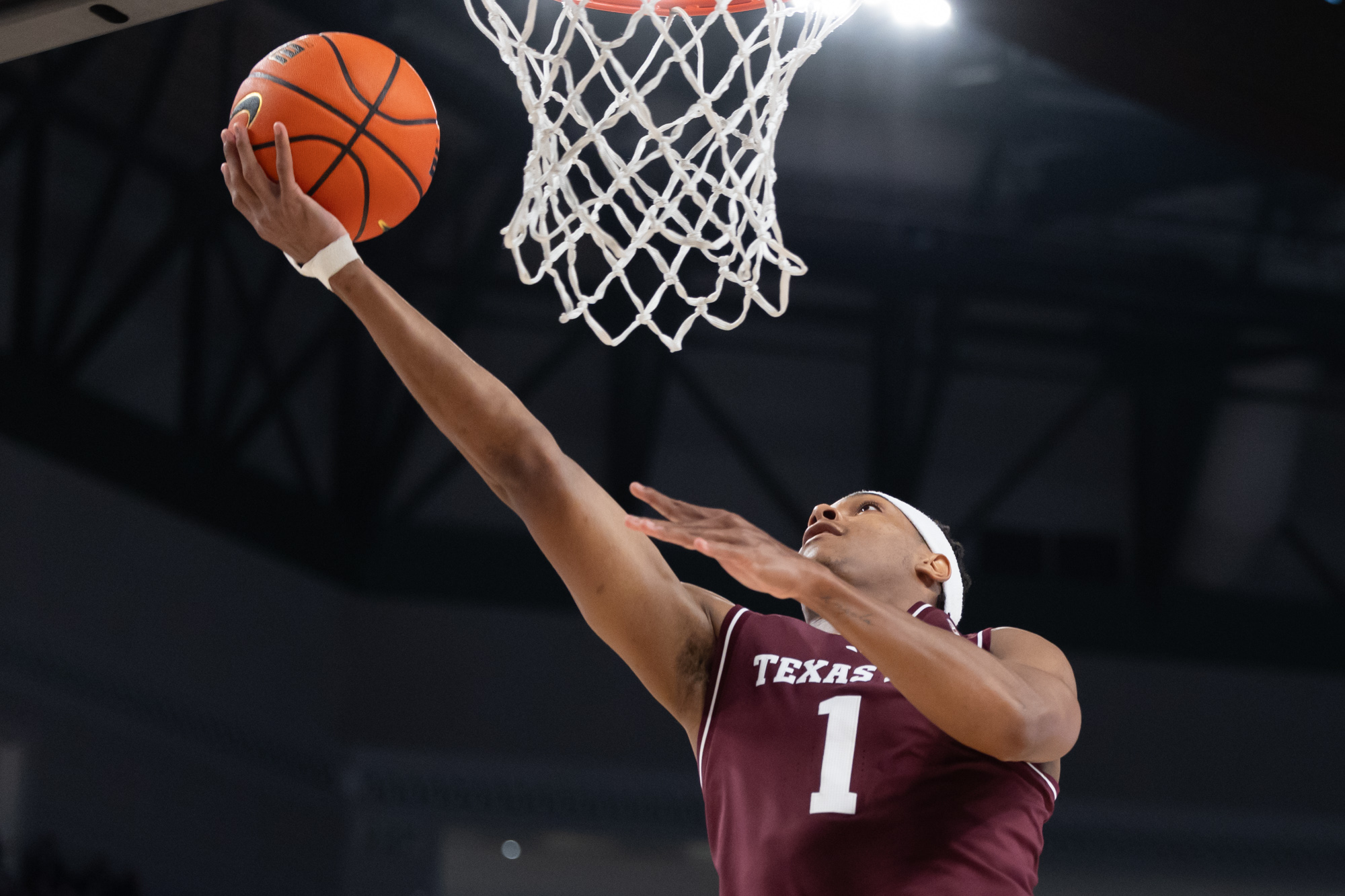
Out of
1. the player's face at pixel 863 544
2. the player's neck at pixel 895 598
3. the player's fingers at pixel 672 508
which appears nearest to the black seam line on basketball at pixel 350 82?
the player's fingers at pixel 672 508

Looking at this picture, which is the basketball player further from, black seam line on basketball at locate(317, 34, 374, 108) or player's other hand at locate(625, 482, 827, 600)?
black seam line on basketball at locate(317, 34, 374, 108)

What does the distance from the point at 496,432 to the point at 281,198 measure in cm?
47

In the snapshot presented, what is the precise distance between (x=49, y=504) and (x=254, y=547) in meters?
1.21

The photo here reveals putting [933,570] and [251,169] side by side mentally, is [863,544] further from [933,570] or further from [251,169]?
[251,169]

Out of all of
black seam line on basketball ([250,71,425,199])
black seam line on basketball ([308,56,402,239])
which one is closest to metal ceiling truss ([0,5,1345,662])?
black seam line on basketball ([308,56,402,239])

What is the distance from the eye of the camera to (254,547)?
7.47m

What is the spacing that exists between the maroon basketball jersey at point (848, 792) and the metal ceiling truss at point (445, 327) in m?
5.13

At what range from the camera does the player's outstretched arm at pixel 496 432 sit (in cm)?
195

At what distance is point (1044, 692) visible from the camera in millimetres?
1833

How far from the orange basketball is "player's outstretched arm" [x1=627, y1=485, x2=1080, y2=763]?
0.75 metres

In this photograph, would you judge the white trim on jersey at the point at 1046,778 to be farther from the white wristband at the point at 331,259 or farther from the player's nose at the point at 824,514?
the white wristband at the point at 331,259

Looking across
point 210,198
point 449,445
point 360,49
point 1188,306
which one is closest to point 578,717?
point 449,445

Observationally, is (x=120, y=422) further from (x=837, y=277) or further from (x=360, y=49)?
(x=360, y=49)

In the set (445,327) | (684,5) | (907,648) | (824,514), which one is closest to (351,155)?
(684,5)
